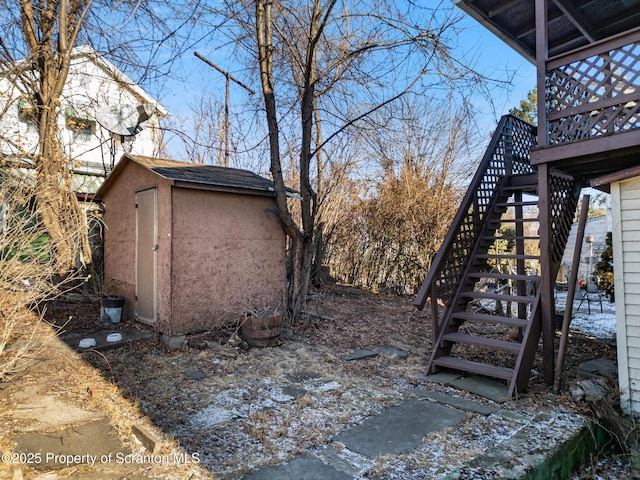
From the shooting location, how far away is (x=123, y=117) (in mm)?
7473

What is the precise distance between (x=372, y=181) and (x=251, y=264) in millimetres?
5884

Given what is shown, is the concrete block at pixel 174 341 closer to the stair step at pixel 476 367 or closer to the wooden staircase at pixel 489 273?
the wooden staircase at pixel 489 273

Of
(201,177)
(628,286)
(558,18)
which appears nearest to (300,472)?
(628,286)

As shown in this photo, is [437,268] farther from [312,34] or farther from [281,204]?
[312,34]

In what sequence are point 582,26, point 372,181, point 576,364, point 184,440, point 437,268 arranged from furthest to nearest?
point 372,181
point 582,26
point 576,364
point 437,268
point 184,440

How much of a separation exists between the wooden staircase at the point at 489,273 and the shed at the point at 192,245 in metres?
2.73

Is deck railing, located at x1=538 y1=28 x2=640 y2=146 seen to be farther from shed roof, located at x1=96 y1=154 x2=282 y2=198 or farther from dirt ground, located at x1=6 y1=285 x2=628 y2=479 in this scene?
shed roof, located at x1=96 y1=154 x2=282 y2=198

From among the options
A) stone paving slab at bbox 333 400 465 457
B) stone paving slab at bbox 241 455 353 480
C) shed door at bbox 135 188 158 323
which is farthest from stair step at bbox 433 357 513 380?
shed door at bbox 135 188 158 323

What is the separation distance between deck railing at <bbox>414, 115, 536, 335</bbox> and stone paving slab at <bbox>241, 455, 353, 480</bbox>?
2053 mm

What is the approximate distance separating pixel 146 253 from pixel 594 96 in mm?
5792

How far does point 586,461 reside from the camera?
3223 mm

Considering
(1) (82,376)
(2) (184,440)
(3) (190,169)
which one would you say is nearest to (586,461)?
(2) (184,440)

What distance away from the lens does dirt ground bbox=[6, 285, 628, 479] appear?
9.74ft

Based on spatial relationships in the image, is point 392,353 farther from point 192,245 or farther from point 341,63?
point 341,63
